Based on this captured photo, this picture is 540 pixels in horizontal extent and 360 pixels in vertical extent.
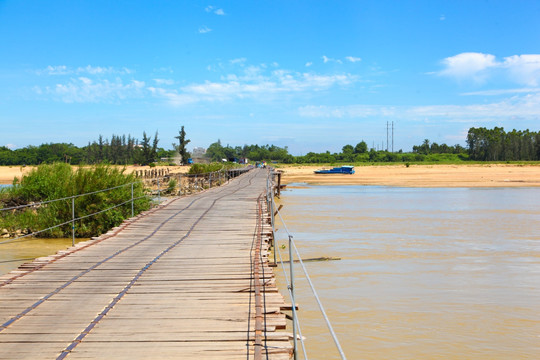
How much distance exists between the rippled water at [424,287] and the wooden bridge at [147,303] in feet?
5.40

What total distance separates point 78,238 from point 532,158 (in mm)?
121773

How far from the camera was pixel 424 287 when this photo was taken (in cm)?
1118

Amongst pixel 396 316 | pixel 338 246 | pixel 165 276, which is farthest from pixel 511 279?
pixel 165 276

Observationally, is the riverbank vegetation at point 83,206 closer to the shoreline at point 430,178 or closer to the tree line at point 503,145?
the shoreline at point 430,178

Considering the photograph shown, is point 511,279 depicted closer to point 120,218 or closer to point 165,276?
point 165,276

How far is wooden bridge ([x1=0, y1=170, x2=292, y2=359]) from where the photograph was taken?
530 centimetres

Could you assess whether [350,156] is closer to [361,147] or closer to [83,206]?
[361,147]

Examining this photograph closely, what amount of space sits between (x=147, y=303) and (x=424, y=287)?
6.76 m

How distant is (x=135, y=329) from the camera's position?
19.2 feet

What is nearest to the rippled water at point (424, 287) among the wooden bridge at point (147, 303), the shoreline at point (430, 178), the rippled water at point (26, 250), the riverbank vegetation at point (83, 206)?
the wooden bridge at point (147, 303)

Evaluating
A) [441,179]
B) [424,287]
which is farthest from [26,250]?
[441,179]

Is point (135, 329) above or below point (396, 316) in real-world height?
above

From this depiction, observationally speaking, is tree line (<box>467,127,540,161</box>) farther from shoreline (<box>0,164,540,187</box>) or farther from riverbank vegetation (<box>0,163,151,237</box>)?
riverbank vegetation (<box>0,163,151,237</box>)

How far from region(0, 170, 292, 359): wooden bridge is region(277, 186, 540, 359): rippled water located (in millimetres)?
1645
